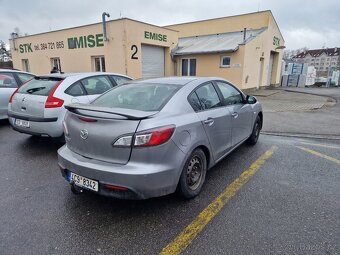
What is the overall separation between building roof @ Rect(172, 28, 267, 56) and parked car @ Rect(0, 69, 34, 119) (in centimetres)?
1112

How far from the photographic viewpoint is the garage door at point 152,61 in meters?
14.2

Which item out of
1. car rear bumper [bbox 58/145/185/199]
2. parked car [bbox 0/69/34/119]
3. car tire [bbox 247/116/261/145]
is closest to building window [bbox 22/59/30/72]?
parked car [bbox 0/69/34/119]

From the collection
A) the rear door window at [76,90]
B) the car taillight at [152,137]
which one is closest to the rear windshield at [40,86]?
the rear door window at [76,90]

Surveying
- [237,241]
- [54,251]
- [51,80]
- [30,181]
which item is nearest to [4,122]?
[51,80]

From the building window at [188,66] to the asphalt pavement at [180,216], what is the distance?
561 inches

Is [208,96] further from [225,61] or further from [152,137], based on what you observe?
[225,61]

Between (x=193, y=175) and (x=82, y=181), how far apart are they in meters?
1.34

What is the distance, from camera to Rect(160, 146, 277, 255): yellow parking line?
2232 mm

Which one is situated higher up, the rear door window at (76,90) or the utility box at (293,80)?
the rear door window at (76,90)

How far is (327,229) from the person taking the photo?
244 centimetres

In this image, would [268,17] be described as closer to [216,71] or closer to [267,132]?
[216,71]

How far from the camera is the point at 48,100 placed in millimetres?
4324

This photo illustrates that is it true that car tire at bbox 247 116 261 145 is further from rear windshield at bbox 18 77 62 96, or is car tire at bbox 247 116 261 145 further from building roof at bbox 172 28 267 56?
building roof at bbox 172 28 267 56

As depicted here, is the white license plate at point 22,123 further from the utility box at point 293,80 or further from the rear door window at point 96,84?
the utility box at point 293,80
